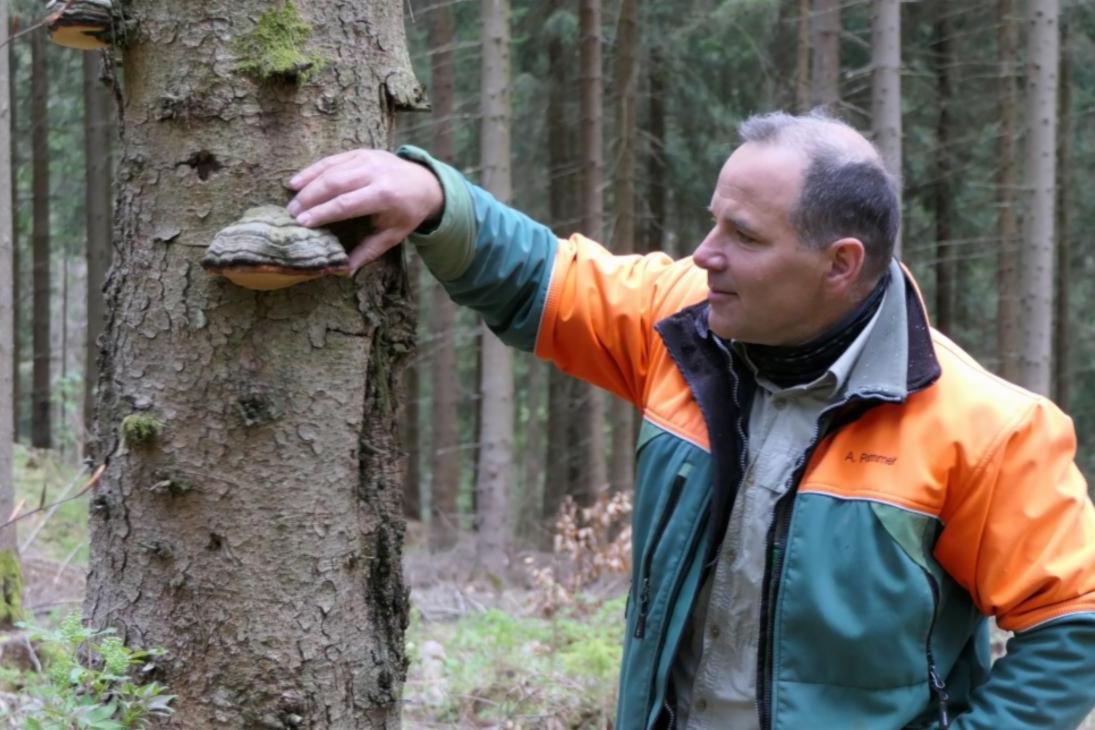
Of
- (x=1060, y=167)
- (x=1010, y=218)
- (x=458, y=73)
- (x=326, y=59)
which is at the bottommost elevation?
(x=326, y=59)

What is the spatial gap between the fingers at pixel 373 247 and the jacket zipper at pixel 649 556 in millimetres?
846

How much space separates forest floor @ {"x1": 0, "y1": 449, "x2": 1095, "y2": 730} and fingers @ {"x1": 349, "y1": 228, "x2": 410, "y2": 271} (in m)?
1.88

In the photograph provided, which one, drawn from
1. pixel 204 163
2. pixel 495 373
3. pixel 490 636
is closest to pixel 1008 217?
pixel 495 373

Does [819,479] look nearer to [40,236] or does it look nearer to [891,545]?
[891,545]

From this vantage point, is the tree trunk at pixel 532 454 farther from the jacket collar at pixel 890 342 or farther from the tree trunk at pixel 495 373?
the jacket collar at pixel 890 342

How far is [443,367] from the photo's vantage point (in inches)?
548

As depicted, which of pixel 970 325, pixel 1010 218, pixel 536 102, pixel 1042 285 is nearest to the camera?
pixel 1042 285

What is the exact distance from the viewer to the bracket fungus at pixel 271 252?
2.02 metres

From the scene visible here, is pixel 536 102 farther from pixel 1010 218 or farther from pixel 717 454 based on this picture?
pixel 717 454

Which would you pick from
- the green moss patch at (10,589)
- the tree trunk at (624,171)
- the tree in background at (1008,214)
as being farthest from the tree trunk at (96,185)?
the tree in background at (1008,214)

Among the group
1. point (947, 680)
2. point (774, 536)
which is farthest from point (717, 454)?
point (947, 680)

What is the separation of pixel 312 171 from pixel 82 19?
556 millimetres

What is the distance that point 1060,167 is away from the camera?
17.4 meters

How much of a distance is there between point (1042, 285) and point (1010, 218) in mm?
3481
